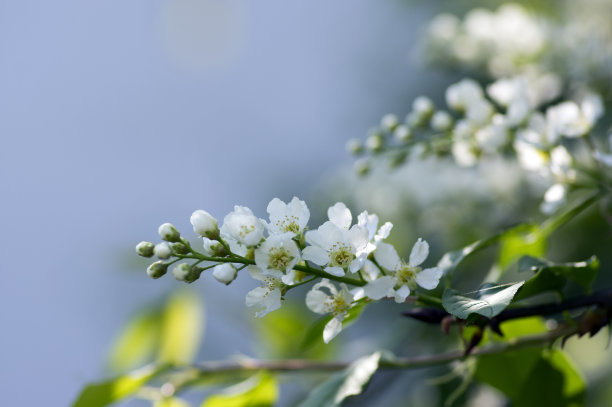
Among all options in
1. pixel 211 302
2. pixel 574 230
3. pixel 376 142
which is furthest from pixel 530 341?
pixel 211 302

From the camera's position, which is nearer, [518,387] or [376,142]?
[518,387]

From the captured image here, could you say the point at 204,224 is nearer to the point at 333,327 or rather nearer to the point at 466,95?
the point at 333,327

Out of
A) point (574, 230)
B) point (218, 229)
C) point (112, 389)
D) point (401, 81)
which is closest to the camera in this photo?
point (218, 229)

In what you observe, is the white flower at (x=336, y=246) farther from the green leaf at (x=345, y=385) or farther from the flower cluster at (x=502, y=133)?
the flower cluster at (x=502, y=133)

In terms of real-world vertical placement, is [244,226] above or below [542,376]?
above

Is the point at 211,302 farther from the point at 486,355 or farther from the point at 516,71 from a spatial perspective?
the point at 486,355

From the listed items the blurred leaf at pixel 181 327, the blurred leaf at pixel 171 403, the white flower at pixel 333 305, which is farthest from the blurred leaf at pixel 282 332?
the white flower at pixel 333 305

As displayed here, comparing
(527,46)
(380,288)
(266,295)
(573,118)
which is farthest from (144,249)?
(527,46)
